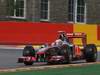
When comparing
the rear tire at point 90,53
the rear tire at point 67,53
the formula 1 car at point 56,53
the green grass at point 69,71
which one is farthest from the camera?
the rear tire at point 90,53

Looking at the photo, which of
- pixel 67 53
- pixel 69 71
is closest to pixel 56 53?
pixel 67 53

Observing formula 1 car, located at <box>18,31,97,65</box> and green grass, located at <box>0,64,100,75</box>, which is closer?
green grass, located at <box>0,64,100,75</box>

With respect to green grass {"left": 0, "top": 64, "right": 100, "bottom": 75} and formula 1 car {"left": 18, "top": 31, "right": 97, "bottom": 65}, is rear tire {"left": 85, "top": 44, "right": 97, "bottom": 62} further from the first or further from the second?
green grass {"left": 0, "top": 64, "right": 100, "bottom": 75}

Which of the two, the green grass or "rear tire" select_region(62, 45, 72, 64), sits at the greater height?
"rear tire" select_region(62, 45, 72, 64)

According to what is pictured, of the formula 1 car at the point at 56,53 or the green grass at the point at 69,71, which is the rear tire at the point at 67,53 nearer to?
the formula 1 car at the point at 56,53

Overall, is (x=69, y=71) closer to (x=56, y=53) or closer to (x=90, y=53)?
(x=56, y=53)

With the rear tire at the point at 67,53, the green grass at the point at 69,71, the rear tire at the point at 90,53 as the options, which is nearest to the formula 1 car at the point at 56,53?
the rear tire at the point at 67,53

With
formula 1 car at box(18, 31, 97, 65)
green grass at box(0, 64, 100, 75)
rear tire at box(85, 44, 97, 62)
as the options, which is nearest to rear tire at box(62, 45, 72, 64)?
formula 1 car at box(18, 31, 97, 65)

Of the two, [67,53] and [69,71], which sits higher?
[67,53]

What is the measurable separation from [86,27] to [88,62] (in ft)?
48.2

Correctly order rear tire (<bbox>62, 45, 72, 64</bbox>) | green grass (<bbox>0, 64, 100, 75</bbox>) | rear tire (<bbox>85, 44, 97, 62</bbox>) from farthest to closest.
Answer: rear tire (<bbox>85, 44, 97, 62</bbox>) < rear tire (<bbox>62, 45, 72, 64</bbox>) < green grass (<bbox>0, 64, 100, 75</bbox>)

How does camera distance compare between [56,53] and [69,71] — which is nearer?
[69,71]

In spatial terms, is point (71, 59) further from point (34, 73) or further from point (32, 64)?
point (34, 73)

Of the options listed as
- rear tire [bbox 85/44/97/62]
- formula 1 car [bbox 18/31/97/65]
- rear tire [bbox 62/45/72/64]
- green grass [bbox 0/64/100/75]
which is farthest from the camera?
rear tire [bbox 85/44/97/62]
